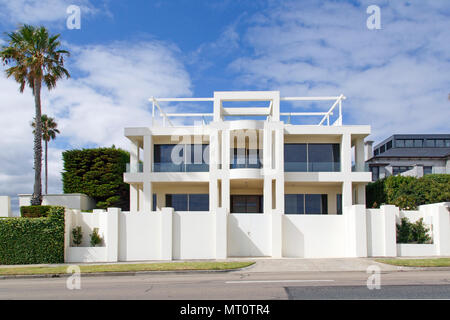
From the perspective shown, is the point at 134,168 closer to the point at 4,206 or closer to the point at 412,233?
the point at 4,206

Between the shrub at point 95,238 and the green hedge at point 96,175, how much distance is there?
11525 mm

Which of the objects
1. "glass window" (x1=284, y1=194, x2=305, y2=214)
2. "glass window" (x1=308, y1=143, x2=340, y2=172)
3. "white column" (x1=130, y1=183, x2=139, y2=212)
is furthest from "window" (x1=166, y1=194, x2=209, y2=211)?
"glass window" (x1=308, y1=143, x2=340, y2=172)

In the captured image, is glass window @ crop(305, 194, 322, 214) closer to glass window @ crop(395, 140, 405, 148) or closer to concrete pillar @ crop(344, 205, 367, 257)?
concrete pillar @ crop(344, 205, 367, 257)

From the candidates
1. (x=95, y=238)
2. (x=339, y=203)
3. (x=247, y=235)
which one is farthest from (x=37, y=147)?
(x=339, y=203)

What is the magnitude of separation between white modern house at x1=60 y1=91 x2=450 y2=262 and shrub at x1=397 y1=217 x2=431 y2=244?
1.15 ft

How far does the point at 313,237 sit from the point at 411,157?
2759 cm

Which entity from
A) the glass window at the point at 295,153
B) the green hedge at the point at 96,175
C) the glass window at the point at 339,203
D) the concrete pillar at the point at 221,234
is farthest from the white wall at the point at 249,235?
the green hedge at the point at 96,175

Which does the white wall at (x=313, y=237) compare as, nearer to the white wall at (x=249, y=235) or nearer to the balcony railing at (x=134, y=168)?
the white wall at (x=249, y=235)

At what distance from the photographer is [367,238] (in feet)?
60.9

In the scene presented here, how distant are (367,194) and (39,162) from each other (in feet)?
80.8

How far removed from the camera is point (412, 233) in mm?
19125

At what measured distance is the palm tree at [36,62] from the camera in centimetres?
2523
